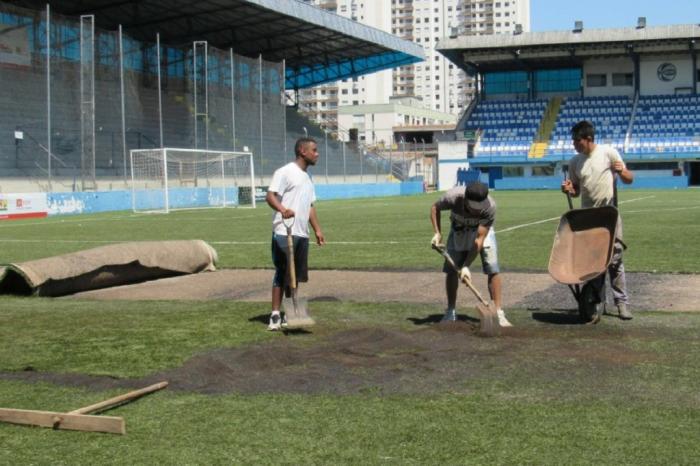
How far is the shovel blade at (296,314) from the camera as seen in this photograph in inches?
331

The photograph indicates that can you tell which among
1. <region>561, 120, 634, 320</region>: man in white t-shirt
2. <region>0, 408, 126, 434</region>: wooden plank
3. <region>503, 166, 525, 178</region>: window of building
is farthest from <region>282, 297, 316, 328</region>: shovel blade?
<region>503, 166, 525, 178</region>: window of building

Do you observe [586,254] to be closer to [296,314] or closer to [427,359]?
[427,359]

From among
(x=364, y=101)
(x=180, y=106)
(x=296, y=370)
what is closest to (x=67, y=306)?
(x=296, y=370)

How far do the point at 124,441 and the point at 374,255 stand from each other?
11599 millimetres

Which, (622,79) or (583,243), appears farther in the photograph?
(622,79)

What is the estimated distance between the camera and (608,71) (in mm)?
75938

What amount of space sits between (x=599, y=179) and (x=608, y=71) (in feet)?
233

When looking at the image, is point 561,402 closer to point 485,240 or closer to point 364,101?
point 485,240

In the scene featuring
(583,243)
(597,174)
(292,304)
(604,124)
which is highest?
(604,124)

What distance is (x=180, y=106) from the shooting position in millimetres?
52562

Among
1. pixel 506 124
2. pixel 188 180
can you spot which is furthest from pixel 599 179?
pixel 506 124

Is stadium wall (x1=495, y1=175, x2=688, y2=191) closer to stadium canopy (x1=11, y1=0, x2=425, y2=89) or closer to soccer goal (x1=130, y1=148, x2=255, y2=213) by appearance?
stadium canopy (x1=11, y1=0, x2=425, y2=89)

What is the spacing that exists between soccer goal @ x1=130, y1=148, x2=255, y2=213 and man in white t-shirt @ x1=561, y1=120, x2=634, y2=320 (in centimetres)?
3174

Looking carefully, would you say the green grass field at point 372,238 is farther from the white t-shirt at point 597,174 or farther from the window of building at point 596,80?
the window of building at point 596,80
